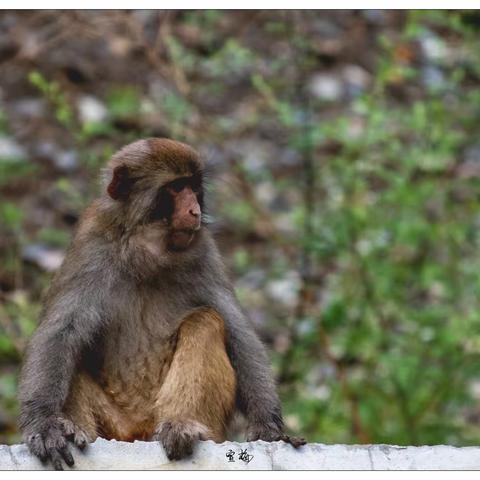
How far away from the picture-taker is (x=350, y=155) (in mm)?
11070

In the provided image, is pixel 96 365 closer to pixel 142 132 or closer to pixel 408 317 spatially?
pixel 408 317

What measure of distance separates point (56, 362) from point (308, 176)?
169 inches

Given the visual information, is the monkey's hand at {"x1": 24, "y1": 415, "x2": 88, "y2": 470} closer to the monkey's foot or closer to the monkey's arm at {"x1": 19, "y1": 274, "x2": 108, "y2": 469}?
the monkey's arm at {"x1": 19, "y1": 274, "x2": 108, "y2": 469}

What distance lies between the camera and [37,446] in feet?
23.2

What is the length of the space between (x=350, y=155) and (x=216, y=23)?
3375 mm

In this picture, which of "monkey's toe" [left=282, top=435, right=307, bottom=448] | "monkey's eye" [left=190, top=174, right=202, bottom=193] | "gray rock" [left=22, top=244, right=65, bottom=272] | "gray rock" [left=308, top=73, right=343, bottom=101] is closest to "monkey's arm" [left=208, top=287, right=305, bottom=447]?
"monkey's toe" [left=282, top=435, right=307, bottom=448]

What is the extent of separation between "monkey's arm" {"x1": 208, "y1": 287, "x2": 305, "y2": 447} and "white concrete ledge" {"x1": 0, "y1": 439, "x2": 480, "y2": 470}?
0.54 meters

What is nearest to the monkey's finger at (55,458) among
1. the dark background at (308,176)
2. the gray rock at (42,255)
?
the dark background at (308,176)

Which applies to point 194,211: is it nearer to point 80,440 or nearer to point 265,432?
point 265,432

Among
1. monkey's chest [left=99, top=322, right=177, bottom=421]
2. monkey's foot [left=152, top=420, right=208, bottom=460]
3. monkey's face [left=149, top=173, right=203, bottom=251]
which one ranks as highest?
monkey's face [left=149, top=173, right=203, bottom=251]

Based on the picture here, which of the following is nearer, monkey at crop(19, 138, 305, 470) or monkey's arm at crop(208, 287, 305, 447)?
monkey at crop(19, 138, 305, 470)

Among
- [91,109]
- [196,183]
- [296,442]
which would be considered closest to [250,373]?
[296,442]

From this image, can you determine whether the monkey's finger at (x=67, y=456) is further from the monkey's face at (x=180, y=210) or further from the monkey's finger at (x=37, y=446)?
the monkey's face at (x=180, y=210)

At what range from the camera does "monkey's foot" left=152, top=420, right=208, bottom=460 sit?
7.07m
